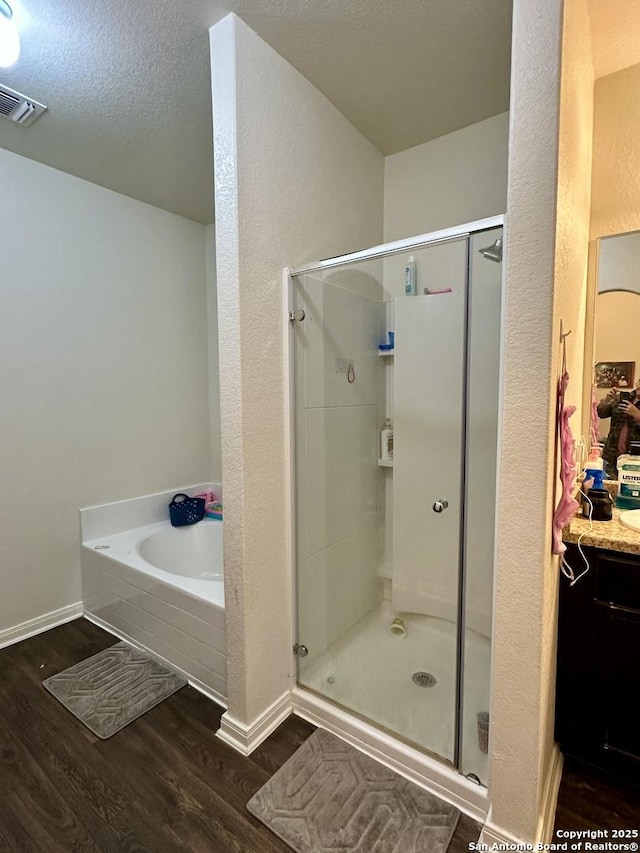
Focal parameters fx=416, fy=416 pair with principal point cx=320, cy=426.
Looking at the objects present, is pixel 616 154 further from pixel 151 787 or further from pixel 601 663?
pixel 151 787

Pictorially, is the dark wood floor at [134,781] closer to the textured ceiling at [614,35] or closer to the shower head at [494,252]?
the shower head at [494,252]

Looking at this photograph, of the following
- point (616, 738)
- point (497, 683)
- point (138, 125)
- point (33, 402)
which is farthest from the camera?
point (33, 402)

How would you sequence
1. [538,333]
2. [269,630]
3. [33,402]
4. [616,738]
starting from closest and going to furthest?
[538,333] < [616,738] < [269,630] < [33,402]

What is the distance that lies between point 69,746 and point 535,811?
1.59 meters

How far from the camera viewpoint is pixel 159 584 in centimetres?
199

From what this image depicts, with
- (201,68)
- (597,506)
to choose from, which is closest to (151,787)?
(597,506)

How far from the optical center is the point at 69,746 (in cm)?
156

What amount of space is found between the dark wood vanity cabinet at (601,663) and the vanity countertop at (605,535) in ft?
0.10

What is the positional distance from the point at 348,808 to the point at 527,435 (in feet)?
4.26

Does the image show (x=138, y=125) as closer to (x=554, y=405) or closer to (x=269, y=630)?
(x=554, y=405)

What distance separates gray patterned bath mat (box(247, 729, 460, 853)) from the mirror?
145cm

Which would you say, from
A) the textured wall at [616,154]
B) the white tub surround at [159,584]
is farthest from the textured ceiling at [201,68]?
the white tub surround at [159,584]

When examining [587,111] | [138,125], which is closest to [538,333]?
[587,111]

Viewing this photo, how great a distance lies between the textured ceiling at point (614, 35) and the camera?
1414 mm
